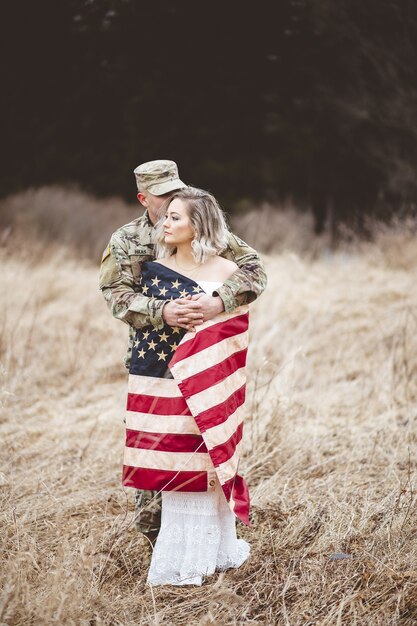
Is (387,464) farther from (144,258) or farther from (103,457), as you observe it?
(144,258)

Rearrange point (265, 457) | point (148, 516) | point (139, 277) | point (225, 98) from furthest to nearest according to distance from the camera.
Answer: point (225, 98) < point (265, 457) < point (148, 516) < point (139, 277)

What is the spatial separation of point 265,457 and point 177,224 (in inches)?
62.7

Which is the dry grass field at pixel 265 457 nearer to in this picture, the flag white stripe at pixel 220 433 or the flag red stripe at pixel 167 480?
the flag red stripe at pixel 167 480

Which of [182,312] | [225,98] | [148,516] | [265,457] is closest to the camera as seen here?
[182,312]

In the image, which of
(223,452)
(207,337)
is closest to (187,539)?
(223,452)

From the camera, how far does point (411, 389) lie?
4.66 meters

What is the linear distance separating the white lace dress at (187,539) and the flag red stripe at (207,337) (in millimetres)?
159

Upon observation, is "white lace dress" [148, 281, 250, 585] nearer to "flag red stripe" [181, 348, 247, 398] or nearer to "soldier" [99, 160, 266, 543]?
"soldier" [99, 160, 266, 543]

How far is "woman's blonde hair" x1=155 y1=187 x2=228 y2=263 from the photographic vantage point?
2.37 metres

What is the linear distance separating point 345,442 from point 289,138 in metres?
6.87

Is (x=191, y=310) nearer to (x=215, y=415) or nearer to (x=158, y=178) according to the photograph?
(x=215, y=415)

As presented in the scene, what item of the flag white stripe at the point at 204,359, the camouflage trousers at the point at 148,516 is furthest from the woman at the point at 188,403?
the camouflage trousers at the point at 148,516

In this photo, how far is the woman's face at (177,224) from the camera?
235 cm

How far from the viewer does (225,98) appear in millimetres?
9219
